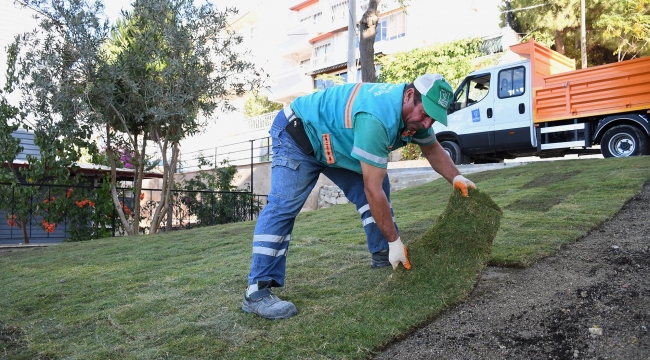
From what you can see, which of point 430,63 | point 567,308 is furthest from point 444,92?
point 430,63

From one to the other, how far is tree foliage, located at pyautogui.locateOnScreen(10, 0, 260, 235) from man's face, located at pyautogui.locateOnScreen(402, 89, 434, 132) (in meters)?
6.10

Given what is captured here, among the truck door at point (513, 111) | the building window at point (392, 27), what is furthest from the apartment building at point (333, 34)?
the truck door at point (513, 111)

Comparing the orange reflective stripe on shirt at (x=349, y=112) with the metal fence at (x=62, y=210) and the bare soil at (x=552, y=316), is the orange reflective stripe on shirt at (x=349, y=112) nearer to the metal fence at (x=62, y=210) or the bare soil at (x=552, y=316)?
the bare soil at (x=552, y=316)

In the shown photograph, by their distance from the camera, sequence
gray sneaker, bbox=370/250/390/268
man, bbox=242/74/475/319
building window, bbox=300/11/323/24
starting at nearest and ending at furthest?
man, bbox=242/74/475/319 → gray sneaker, bbox=370/250/390/268 → building window, bbox=300/11/323/24

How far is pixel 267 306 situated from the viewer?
2781 millimetres

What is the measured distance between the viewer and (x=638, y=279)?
2.80 metres

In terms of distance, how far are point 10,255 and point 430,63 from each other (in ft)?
48.9

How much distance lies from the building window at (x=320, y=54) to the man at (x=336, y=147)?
1137 inches

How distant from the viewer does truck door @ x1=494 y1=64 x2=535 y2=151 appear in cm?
1059

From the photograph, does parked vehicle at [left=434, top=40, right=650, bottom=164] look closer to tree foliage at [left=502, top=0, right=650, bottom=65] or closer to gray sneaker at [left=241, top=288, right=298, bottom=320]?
tree foliage at [left=502, top=0, right=650, bottom=65]

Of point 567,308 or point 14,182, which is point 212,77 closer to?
point 14,182

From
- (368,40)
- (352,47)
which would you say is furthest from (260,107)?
(368,40)

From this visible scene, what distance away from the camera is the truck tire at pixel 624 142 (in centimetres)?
930

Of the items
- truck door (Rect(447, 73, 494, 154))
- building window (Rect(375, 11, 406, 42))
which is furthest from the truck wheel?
building window (Rect(375, 11, 406, 42))
